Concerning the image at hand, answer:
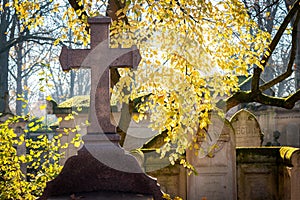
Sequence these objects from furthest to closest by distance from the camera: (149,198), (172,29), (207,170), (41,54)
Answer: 1. (41,54)
2. (207,170)
3. (172,29)
4. (149,198)

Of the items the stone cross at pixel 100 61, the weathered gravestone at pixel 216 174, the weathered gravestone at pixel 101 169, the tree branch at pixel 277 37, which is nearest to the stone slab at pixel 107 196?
the weathered gravestone at pixel 101 169

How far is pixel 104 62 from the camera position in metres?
3.89

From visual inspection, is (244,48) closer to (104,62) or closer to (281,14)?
(104,62)

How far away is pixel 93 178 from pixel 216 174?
512cm

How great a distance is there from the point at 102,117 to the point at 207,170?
504cm

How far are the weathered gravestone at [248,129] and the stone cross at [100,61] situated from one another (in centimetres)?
792

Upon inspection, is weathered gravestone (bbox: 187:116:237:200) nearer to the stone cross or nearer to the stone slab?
the stone cross

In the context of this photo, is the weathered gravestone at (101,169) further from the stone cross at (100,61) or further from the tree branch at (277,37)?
the tree branch at (277,37)

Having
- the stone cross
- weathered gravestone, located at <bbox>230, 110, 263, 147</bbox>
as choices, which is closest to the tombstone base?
the stone cross

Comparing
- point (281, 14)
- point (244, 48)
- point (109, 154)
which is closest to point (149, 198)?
point (109, 154)

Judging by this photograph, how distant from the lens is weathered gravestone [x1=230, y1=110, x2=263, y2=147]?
1131 centimetres

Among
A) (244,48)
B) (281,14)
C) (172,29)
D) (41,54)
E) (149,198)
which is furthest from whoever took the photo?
(41,54)

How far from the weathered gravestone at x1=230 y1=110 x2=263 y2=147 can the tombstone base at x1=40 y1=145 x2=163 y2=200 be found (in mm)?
8052

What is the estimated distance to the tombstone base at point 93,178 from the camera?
3.67 metres
